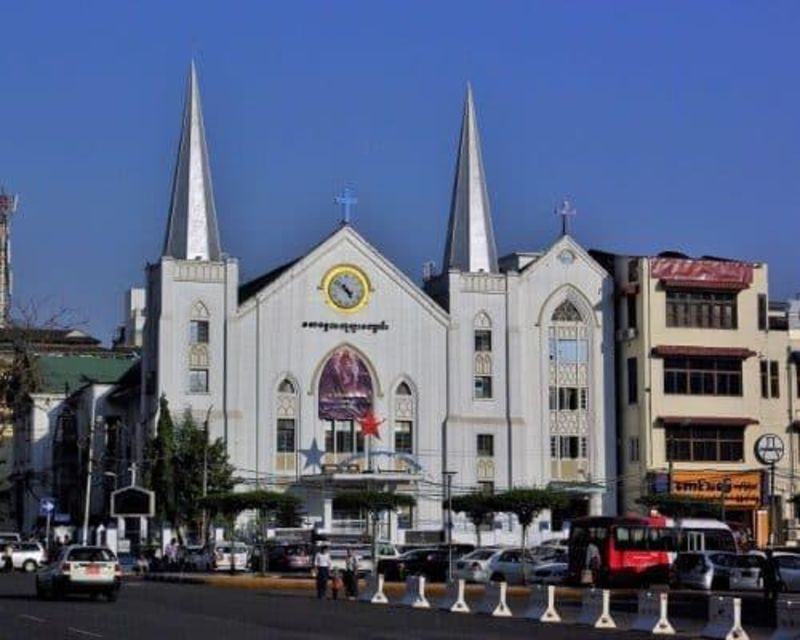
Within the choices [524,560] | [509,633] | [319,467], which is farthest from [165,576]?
[509,633]

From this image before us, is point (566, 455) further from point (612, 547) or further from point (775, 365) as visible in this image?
point (612, 547)

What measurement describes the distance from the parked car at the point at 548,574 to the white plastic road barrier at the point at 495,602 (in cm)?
1658

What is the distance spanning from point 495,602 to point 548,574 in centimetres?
1818

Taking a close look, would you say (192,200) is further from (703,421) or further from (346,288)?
(703,421)

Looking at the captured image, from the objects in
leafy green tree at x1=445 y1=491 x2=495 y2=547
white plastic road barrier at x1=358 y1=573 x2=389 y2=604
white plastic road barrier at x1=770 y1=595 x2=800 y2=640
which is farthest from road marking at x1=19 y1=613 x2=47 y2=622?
leafy green tree at x1=445 y1=491 x2=495 y2=547

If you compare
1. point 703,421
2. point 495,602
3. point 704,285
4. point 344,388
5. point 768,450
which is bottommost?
point 495,602

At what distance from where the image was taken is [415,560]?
209 ft

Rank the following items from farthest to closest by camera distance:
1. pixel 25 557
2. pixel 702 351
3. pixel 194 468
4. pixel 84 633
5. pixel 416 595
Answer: pixel 702 351
pixel 194 468
pixel 25 557
pixel 416 595
pixel 84 633

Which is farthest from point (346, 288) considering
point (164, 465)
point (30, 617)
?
point (30, 617)

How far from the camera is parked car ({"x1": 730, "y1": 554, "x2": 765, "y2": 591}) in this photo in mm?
52875

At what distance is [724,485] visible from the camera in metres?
85.3

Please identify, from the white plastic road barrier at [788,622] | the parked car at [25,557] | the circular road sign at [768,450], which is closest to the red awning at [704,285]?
the parked car at [25,557]

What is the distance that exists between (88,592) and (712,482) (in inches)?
Result: 1917

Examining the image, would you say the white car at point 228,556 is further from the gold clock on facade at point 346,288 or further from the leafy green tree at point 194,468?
the gold clock on facade at point 346,288
